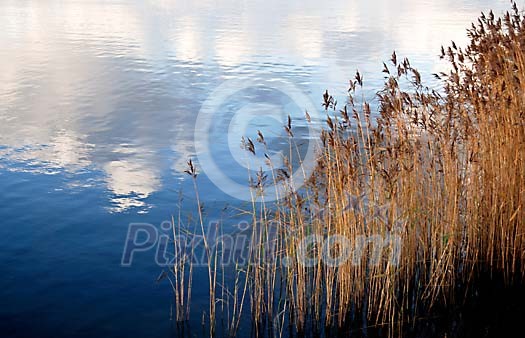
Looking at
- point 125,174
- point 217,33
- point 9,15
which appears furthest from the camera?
point 9,15

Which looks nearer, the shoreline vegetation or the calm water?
the shoreline vegetation

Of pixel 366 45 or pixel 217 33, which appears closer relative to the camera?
pixel 366 45

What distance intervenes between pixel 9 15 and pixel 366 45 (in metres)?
16.3

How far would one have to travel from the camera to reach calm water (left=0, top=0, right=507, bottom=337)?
5.49 m

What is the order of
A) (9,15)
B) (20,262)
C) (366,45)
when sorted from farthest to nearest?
(9,15) → (366,45) → (20,262)

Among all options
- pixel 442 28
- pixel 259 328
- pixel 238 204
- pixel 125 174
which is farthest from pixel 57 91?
pixel 442 28

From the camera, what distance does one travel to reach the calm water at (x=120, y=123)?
5.49 meters

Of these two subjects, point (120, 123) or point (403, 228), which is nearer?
point (403, 228)

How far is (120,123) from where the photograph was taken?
1083 cm

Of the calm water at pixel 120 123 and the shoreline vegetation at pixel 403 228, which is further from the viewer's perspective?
the calm water at pixel 120 123

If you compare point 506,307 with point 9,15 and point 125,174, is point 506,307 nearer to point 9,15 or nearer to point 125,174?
point 125,174

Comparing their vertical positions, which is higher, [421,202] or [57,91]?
[57,91]

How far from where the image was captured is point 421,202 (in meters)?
5.08

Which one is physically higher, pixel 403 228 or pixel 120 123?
pixel 120 123
